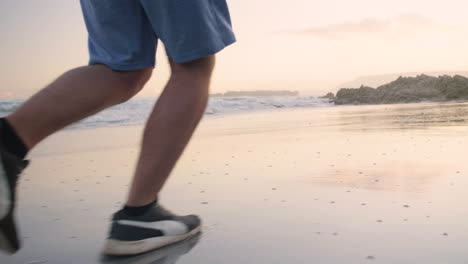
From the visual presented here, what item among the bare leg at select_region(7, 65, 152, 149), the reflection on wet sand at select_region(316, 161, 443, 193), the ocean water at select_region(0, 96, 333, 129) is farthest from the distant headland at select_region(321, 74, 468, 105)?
the bare leg at select_region(7, 65, 152, 149)

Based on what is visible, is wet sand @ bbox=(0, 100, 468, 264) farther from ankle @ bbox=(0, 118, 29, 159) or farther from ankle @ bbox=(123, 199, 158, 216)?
ankle @ bbox=(0, 118, 29, 159)

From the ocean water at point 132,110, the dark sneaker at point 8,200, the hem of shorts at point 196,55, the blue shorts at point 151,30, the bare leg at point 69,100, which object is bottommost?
the ocean water at point 132,110

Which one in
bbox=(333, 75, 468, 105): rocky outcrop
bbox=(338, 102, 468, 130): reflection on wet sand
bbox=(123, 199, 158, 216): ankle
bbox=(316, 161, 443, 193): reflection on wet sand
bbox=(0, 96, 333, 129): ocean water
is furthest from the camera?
bbox=(333, 75, 468, 105): rocky outcrop

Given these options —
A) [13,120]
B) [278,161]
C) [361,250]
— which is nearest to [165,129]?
[13,120]

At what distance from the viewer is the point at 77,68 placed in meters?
1.44

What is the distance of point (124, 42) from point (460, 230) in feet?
3.71

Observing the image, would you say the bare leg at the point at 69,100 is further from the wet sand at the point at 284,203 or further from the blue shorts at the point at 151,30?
the wet sand at the point at 284,203

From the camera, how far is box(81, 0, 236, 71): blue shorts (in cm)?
131

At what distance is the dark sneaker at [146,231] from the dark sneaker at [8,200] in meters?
0.26

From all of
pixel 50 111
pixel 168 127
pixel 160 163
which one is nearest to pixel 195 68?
pixel 168 127

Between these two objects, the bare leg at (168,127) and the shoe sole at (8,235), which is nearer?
the shoe sole at (8,235)

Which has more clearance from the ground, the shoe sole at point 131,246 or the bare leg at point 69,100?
the bare leg at point 69,100

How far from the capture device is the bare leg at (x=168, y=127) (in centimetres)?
138

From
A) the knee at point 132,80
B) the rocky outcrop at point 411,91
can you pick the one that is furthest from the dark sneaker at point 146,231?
the rocky outcrop at point 411,91
